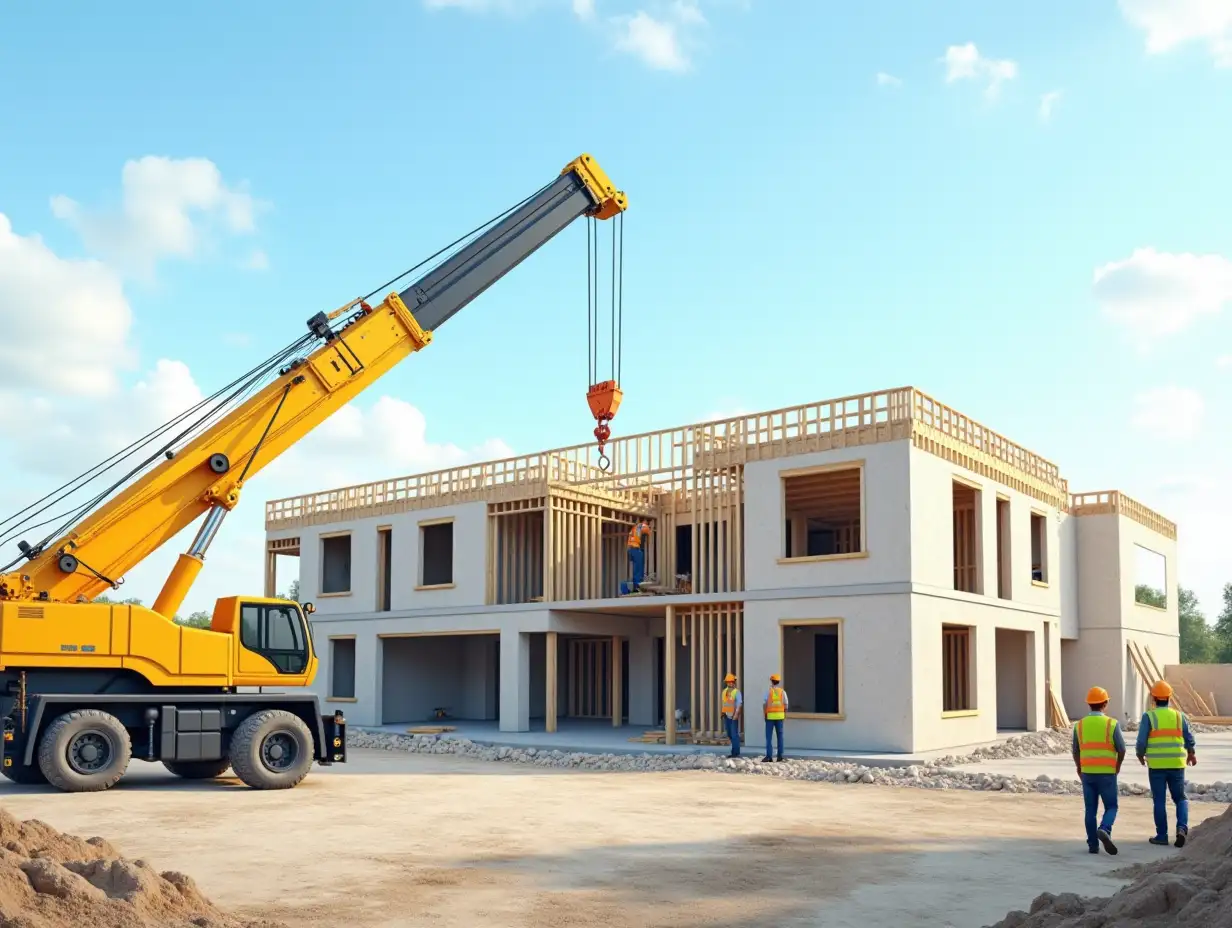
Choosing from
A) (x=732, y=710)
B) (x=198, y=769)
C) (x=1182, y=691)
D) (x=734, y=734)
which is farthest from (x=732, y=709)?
(x=1182, y=691)

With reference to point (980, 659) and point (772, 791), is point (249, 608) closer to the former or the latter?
point (772, 791)

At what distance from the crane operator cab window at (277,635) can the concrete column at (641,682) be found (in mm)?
13661

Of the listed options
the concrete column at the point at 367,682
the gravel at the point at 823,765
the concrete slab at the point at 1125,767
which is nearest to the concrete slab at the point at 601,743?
the gravel at the point at 823,765

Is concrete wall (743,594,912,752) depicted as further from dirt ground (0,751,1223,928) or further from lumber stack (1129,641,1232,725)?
lumber stack (1129,641,1232,725)

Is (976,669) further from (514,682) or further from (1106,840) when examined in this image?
(1106,840)

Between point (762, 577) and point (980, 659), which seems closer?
point (762, 577)

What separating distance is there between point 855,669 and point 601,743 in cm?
550

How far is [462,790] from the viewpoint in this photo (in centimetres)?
1753

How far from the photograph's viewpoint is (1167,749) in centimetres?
1166

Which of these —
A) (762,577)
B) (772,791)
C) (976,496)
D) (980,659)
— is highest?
(976,496)

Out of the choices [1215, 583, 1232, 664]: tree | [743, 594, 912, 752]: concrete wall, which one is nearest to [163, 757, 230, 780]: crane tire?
[743, 594, 912, 752]: concrete wall

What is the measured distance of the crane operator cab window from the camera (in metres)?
17.4

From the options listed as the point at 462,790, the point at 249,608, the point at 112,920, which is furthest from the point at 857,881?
the point at 249,608

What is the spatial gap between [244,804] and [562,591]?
1275 centimetres
